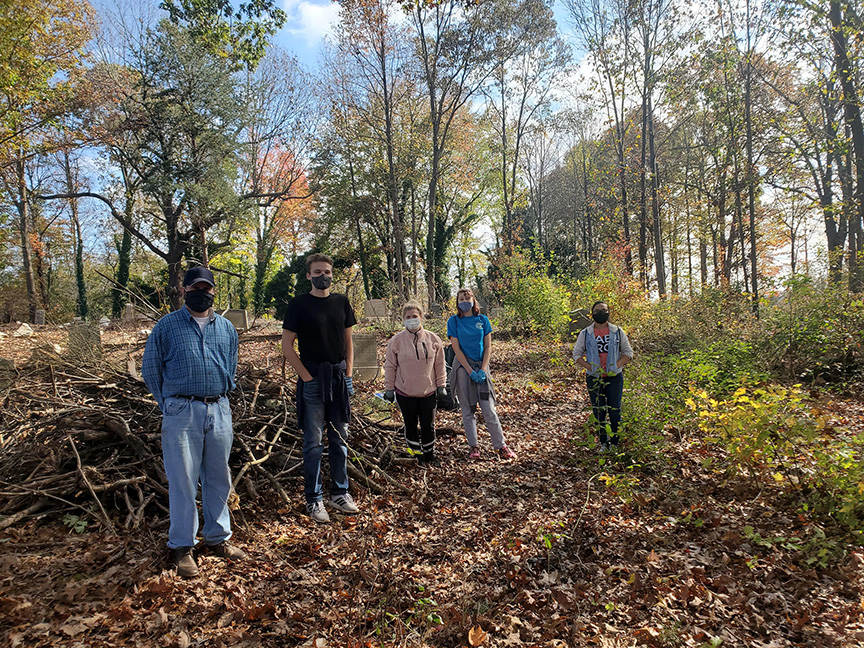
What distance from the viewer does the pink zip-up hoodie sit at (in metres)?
5.11

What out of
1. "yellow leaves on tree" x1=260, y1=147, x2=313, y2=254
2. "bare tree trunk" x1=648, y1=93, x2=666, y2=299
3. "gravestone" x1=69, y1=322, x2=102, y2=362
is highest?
"yellow leaves on tree" x1=260, y1=147, x2=313, y2=254

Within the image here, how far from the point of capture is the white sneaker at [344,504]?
4.23m

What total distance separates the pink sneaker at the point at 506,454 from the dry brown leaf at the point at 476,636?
9.40 feet

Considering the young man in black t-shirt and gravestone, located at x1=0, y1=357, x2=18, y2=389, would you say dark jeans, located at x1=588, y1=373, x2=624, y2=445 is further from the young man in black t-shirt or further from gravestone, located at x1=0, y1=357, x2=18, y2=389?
gravestone, located at x1=0, y1=357, x2=18, y2=389

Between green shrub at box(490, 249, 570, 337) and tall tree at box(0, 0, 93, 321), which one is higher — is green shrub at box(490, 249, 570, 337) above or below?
below

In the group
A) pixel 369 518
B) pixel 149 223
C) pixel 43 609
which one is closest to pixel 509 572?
pixel 369 518

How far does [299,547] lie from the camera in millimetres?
3701

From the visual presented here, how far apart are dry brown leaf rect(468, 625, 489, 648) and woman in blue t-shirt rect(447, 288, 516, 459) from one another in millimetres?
2804

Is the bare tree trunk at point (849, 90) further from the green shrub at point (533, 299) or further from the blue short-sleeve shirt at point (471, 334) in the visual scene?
the blue short-sleeve shirt at point (471, 334)

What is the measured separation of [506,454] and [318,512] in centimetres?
238

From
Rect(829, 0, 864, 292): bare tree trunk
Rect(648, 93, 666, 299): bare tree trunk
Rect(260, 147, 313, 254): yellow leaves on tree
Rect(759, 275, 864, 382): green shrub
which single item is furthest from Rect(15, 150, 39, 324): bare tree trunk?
Rect(829, 0, 864, 292): bare tree trunk

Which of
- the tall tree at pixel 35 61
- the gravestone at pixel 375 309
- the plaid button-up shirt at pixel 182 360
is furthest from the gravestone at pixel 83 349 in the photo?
the gravestone at pixel 375 309

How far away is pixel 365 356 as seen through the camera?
373 inches

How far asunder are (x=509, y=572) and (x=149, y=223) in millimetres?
20381
